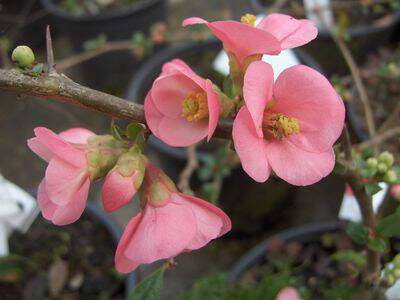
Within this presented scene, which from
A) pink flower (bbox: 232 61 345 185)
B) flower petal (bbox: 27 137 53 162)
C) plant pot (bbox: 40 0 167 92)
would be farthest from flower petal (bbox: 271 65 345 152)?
plant pot (bbox: 40 0 167 92)

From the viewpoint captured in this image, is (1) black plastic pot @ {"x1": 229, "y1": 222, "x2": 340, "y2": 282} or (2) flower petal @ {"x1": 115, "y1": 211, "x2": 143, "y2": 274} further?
(1) black plastic pot @ {"x1": 229, "y1": 222, "x2": 340, "y2": 282}

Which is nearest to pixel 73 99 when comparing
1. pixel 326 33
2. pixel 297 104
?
pixel 297 104

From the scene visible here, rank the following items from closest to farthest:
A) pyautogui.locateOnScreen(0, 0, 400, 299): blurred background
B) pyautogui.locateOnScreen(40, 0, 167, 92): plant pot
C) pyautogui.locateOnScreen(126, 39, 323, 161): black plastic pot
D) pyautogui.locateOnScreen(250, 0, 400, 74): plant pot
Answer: pyautogui.locateOnScreen(0, 0, 400, 299): blurred background, pyautogui.locateOnScreen(126, 39, 323, 161): black plastic pot, pyautogui.locateOnScreen(250, 0, 400, 74): plant pot, pyautogui.locateOnScreen(40, 0, 167, 92): plant pot

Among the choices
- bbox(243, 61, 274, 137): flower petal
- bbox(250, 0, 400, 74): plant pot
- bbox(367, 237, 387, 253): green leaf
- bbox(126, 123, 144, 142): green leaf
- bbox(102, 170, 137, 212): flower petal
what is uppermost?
bbox(243, 61, 274, 137): flower petal

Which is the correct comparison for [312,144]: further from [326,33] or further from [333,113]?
[326,33]

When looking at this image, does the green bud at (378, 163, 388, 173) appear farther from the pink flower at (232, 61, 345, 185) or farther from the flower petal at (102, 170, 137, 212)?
the flower petal at (102, 170, 137, 212)

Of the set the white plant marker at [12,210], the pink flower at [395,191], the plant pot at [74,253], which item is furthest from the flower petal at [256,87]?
the plant pot at [74,253]

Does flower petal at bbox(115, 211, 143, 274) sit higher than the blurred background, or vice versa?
flower petal at bbox(115, 211, 143, 274)
